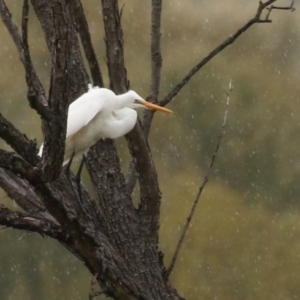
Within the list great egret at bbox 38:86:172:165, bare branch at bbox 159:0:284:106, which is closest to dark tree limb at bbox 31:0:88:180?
great egret at bbox 38:86:172:165

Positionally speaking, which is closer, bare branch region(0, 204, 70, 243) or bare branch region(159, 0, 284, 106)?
bare branch region(0, 204, 70, 243)

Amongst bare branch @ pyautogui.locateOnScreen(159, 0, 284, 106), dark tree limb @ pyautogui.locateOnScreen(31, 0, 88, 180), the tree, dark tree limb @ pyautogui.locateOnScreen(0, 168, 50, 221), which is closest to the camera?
dark tree limb @ pyautogui.locateOnScreen(31, 0, 88, 180)

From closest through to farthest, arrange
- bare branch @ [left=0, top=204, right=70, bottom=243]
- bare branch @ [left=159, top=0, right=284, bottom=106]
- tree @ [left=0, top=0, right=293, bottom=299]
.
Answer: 1. tree @ [left=0, top=0, right=293, bottom=299]
2. bare branch @ [left=0, top=204, right=70, bottom=243]
3. bare branch @ [left=159, top=0, right=284, bottom=106]

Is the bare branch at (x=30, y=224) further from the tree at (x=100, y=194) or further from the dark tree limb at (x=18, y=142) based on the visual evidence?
the dark tree limb at (x=18, y=142)

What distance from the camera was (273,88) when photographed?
2.59m

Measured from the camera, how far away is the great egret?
1.20 metres

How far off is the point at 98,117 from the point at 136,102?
0.29 feet

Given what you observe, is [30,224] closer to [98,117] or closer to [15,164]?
[15,164]

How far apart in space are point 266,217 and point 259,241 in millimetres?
107

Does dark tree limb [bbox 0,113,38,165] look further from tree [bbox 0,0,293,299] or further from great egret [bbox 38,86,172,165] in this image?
great egret [bbox 38,86,172,165]

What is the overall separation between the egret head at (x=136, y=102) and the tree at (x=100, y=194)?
21 millimetres

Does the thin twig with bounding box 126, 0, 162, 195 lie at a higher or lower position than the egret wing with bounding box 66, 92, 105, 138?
higher

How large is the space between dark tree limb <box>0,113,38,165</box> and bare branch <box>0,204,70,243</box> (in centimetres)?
18

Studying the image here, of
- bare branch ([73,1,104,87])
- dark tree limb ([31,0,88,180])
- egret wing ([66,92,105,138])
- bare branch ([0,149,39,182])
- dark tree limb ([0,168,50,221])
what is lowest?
bare branch ([0,149,39,182])
